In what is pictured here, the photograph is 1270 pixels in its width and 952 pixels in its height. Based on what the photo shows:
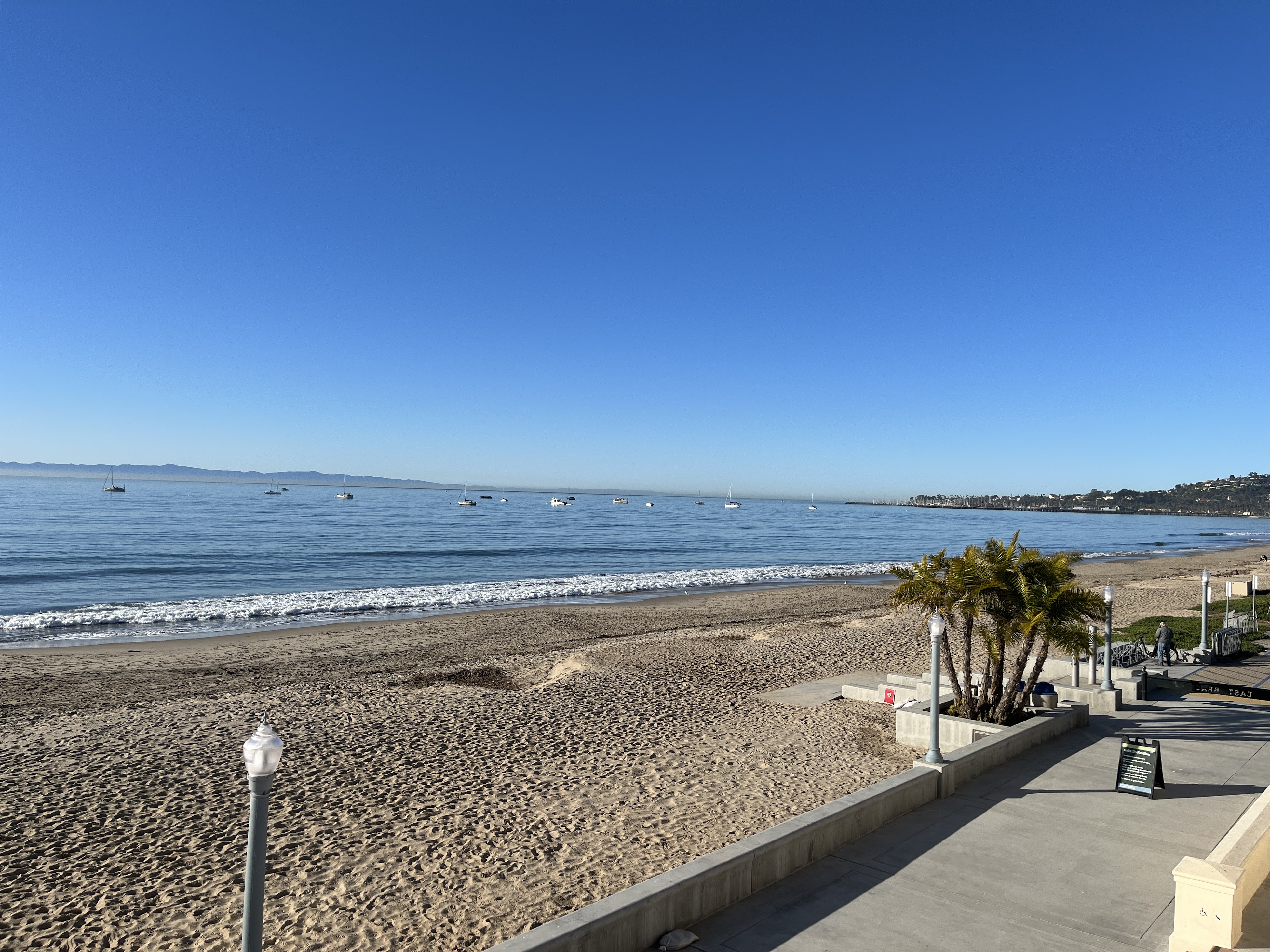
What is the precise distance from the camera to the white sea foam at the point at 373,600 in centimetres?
2480

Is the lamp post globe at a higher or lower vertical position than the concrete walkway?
higher

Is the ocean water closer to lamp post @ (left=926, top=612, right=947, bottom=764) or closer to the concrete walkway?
lamp post @ (left=926, top=612, right=947, bottom=764)

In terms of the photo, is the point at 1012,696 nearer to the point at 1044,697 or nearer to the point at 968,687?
the point at 968,687

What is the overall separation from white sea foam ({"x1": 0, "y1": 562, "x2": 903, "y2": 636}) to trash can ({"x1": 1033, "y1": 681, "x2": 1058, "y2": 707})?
23.5 meters

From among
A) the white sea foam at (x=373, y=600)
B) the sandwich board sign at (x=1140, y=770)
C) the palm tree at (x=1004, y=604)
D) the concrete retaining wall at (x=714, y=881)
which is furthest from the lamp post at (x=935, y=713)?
the white sea foam at (x=373, y=600)

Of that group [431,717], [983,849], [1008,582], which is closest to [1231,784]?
[1008,582]

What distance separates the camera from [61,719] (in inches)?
499

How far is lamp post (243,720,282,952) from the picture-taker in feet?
11.7

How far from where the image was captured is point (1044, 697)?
10688mm

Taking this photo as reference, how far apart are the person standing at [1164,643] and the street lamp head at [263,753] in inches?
672

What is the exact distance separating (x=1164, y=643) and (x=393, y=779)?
1513 cm

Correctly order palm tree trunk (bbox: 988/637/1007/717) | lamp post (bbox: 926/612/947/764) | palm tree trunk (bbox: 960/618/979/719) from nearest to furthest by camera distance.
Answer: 1. lamp post (bbox: 926/612/947/764)
2. palm tree trunk (bbox: 988/637/1007/717)
3. palm tree trunk (bbox: 960/618/979/719)

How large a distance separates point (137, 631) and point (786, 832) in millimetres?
24448

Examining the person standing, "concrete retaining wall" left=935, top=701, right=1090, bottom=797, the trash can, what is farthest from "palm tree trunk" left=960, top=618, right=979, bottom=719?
the person standing
